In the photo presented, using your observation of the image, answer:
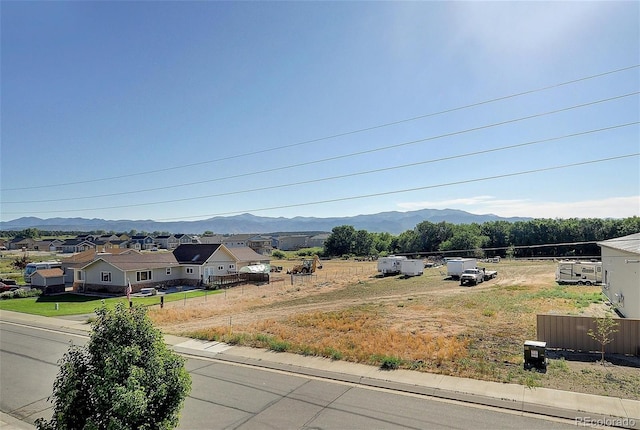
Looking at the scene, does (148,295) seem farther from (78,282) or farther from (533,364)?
(533,364)

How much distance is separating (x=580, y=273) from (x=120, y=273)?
54.4 meters

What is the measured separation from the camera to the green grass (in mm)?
33250

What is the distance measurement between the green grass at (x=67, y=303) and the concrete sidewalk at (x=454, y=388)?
17141 mm

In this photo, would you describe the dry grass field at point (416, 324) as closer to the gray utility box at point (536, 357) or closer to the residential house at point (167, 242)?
the gray utility box at point (536, 357)

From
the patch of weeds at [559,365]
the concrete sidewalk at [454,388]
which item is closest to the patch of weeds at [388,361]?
the concrete sidewalk at [454,388]

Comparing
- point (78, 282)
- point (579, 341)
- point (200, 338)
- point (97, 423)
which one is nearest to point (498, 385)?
point (579, 341)

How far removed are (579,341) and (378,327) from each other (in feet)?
35.8

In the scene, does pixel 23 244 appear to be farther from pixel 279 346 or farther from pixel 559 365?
pixel 559 365

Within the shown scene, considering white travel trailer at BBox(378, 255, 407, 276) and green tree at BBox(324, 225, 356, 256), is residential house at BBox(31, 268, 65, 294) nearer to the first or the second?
white travel trailer at BBox(378, 255, 407, 276)

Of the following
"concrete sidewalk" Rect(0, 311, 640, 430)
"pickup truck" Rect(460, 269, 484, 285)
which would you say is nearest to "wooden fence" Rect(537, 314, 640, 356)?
"concrete sidewalk" Rect(0, 311, 640, 430)

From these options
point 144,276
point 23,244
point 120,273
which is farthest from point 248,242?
point 120,273

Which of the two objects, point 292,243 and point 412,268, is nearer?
point 412,268

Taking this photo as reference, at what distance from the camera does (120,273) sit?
1740 inches

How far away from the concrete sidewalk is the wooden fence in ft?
22.0
